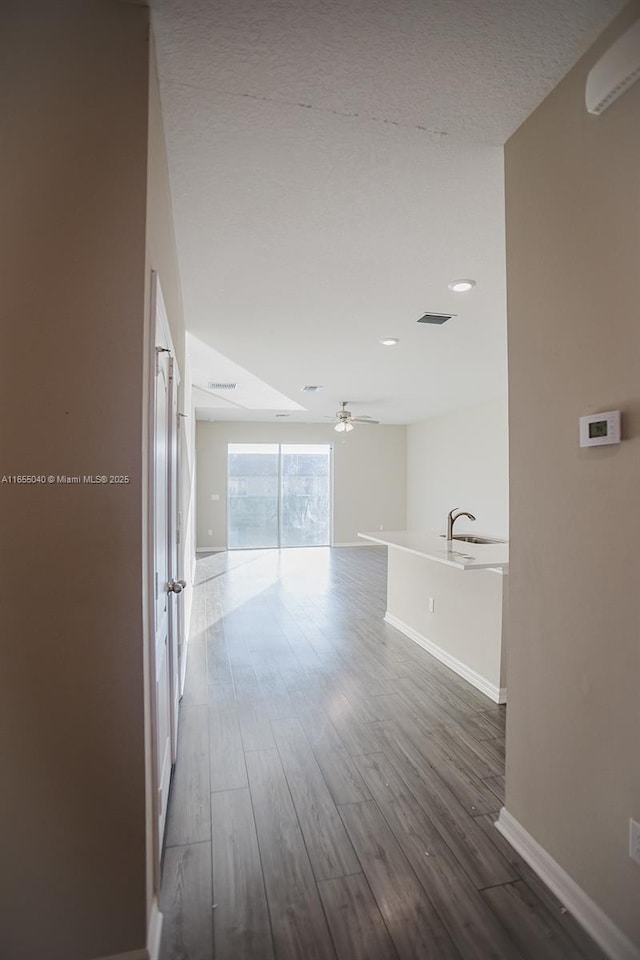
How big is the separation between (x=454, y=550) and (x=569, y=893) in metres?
2.20

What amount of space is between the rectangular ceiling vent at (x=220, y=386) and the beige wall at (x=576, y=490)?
4.64m

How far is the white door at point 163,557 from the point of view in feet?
5.29

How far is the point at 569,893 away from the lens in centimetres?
159

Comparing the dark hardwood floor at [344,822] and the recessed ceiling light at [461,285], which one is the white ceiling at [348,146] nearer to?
the recessed ceiling light at [461,285]

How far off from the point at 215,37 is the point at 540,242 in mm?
1227

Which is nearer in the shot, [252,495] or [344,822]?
[344,822]

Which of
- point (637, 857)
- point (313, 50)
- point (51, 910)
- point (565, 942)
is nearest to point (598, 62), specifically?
point (313, 50)

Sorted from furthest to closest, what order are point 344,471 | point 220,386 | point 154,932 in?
point 344,471 → point 220,386 → point 154,932

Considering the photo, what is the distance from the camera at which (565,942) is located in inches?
57.5

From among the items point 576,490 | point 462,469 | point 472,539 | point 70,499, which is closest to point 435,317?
point 472,539

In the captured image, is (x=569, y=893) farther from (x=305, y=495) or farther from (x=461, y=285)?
(x=305, y=495)

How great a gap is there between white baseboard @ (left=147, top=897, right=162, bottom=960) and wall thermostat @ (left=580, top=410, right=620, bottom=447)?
6.25 ft

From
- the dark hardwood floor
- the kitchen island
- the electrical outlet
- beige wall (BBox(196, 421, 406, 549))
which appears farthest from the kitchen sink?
beige wall (BBox(196, 421, 406, 549))

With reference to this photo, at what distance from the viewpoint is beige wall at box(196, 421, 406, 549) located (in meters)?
9.79
